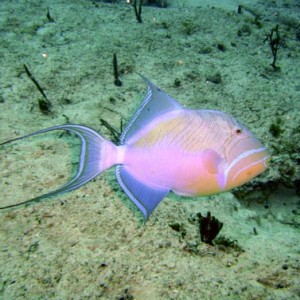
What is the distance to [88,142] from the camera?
1.79 metres

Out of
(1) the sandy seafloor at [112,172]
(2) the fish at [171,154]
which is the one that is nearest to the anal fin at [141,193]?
(2) the fish at [171,154]

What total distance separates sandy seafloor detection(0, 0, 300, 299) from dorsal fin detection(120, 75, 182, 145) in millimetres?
1110

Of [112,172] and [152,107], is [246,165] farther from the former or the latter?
[112,172]

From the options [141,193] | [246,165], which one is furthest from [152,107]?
[246,165]

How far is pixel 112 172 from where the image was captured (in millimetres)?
3191

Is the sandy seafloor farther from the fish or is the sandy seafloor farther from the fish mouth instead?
the fish mouth

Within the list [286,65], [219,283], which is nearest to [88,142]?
[219,283]

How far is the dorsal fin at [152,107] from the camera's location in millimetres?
1831

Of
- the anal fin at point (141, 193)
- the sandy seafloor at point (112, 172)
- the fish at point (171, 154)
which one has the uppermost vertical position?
the fish at point (171, 154)

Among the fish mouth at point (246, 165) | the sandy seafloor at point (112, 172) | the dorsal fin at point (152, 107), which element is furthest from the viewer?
the sandy seafloor at point (112, 172)

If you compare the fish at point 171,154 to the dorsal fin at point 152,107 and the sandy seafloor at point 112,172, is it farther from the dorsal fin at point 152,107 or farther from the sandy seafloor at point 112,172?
the sandy seafloor at point 112,172

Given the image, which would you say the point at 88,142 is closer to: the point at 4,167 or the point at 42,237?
the point at 42,237

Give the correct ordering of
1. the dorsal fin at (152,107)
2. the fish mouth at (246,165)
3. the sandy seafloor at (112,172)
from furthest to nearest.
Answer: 1. the sandy seafloor at (112,172)
2. the dorsal fin at (152,107)
3. the fish mouth at (246,165)

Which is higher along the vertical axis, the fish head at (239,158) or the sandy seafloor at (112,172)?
the fish head at (239,158)
